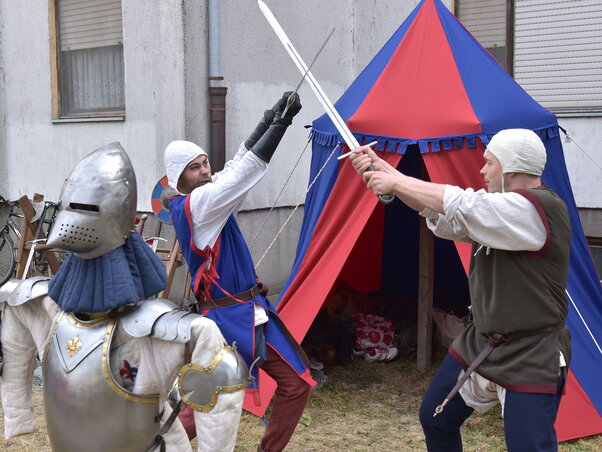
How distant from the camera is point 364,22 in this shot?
7.33m

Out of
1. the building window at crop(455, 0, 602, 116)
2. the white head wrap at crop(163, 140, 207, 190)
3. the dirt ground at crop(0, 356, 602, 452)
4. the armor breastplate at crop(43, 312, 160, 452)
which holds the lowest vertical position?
the dirt ground at crop(0, 356, 602, 452)

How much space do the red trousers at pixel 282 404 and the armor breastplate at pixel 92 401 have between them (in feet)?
2.40

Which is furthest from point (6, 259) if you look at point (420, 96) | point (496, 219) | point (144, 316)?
point (496, 219)

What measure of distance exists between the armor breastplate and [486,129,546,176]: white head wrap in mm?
1305

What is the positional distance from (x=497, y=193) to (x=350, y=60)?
5.63 metres

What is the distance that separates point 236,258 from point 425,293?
2.19 meters

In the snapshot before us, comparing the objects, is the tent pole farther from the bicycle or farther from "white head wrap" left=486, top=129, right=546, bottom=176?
the bicycle

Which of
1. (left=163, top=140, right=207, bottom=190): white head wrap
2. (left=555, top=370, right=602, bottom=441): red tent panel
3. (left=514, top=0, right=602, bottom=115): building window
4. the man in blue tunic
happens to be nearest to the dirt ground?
(left=555, top=370, right=602, bottom=441): red tent panel

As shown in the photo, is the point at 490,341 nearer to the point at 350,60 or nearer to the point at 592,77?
the point at 592,77

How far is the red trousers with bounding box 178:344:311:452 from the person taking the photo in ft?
9.06

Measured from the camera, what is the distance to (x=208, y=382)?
1938mm

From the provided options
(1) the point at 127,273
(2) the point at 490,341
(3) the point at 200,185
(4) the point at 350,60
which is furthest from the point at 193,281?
(4) the point at 350,60

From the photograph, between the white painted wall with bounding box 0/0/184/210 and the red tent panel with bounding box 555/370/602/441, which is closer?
the red tent panel with bounding box 555/370/602/441

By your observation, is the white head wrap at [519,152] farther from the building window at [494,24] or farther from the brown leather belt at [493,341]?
the building window at [494,24]
